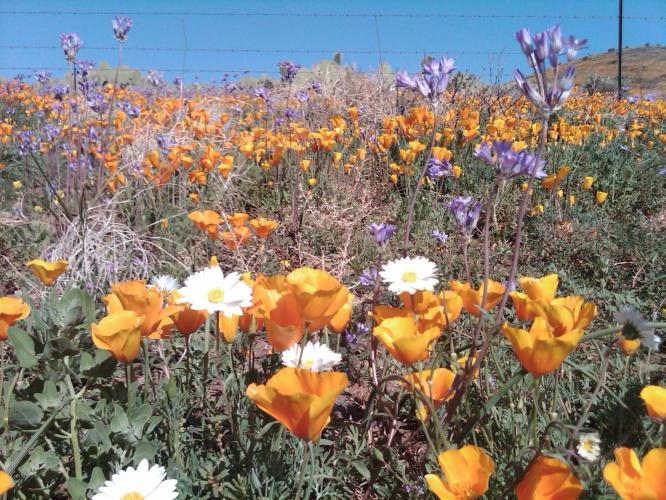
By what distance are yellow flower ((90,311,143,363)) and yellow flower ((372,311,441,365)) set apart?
0.52 metres

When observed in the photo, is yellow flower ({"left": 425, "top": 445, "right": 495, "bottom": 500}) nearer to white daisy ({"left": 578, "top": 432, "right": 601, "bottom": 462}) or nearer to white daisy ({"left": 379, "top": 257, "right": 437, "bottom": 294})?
white daisy ({"left": 578, "top": 432, "right": 601, "bottom": 462})

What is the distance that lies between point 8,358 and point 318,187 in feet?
8.61

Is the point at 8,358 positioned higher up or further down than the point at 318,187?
further down

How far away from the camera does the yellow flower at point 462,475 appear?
0.97 metres

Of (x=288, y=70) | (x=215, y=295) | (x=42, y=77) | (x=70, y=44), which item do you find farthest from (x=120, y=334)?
(x=42, y=77)

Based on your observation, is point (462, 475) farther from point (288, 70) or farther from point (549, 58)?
point (288, 70)

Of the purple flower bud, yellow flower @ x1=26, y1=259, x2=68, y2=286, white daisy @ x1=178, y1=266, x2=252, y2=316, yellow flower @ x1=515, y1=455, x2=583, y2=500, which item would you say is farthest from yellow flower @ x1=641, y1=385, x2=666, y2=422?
yellow flower @ x1=26, y1=259, x2=68, y2=286

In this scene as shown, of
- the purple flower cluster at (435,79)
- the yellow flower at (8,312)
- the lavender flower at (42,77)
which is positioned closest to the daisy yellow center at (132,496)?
the yellow flower at (8,312)

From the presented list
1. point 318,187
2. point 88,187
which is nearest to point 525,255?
point 318,187

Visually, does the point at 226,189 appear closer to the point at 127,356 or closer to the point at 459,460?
the point at 127,356

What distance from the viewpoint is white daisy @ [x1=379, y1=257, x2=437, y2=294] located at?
1369mm

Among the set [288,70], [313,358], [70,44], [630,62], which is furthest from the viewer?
[630,62]

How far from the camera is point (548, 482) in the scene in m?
0.94

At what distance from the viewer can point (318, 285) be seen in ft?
3.90
